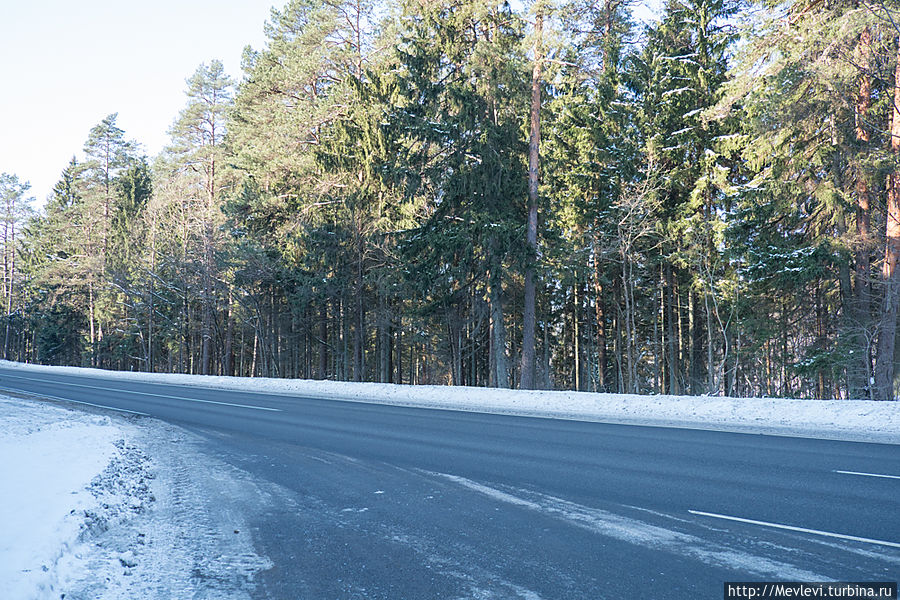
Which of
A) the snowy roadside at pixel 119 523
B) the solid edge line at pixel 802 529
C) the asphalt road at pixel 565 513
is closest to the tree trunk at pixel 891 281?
the asphalt road at pixel 565 513

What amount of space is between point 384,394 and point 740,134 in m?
17.3

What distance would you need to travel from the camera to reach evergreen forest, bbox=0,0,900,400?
18969 mm

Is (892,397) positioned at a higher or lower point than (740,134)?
lower

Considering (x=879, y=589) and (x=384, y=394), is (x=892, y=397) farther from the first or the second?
(x=879, y=589)

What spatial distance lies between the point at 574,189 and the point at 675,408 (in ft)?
52.1

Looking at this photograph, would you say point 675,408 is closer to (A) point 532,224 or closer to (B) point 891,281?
(B) point 891,281

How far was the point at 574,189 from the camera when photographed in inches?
1101

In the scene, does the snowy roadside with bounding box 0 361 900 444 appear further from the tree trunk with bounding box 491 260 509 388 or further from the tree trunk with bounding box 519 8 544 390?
the tree trunk with bounding box 519 8 544 390

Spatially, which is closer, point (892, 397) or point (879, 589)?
point (879, 589)

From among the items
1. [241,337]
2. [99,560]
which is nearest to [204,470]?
[99,560]

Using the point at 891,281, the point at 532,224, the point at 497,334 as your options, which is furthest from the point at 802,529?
the point at 497,334

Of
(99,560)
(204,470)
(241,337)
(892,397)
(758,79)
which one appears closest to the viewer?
(99,560)

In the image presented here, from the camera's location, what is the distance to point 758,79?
1889 cm

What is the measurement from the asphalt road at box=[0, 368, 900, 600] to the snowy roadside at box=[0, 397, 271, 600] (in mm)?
364
